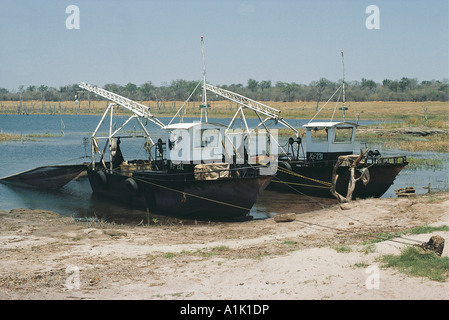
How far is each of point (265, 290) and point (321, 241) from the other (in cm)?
487

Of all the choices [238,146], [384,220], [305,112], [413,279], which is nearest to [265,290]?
[413,279]

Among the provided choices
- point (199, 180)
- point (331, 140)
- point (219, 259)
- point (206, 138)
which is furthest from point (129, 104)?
point (219, 259)

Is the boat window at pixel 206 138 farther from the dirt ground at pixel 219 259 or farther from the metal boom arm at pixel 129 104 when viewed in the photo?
the dirt ground at pixel 219 259

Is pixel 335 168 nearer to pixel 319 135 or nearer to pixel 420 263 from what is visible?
pixel 319 135

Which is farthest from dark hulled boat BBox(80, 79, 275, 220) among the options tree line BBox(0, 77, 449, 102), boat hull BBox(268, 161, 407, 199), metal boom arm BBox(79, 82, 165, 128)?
tree line BBox(0, 77, 449, 102)

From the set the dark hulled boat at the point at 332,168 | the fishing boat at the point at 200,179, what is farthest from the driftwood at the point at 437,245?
the dark hulled boat at the point at 332,168

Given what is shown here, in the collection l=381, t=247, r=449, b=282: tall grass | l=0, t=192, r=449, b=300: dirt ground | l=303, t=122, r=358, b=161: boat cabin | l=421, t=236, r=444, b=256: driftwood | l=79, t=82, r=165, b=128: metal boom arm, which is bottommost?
l=0, t=192, r=449, b=300: dirt ground

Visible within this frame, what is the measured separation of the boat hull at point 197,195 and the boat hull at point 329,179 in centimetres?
431

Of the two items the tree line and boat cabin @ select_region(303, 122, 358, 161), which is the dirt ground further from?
the tree line

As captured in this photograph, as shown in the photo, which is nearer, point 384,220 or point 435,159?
point 384,220

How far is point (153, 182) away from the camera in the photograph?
2123 centimetres

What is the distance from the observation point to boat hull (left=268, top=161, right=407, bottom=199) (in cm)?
2344

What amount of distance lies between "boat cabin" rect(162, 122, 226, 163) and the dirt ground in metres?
3.26
